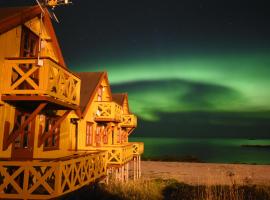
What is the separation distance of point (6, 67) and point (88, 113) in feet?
37.7

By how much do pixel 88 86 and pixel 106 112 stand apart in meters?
2.48

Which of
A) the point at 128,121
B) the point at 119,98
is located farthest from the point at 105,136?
the point at 119,98

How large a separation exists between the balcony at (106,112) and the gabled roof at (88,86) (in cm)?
144

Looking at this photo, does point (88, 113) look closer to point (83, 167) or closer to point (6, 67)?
point (83, 167)

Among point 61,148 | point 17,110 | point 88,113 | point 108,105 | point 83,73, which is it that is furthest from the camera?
point 83,73

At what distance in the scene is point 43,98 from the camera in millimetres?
10461

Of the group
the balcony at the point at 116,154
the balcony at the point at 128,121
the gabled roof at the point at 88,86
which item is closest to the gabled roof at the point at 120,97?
the balcony at the point at 128,121

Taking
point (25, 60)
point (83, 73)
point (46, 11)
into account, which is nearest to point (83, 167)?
point (25, 60)

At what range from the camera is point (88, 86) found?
2328 centimetres

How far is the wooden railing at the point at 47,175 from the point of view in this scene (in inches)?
367

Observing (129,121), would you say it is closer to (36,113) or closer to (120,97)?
(120,97)

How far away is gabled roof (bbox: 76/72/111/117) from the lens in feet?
→ 69.4

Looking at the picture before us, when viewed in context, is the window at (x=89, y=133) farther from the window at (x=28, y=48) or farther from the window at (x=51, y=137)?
the window at (x=28, y=48)

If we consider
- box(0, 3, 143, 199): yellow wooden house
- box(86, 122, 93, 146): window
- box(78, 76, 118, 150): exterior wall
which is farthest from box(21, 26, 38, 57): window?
box(86, 122, 93, 146): window
